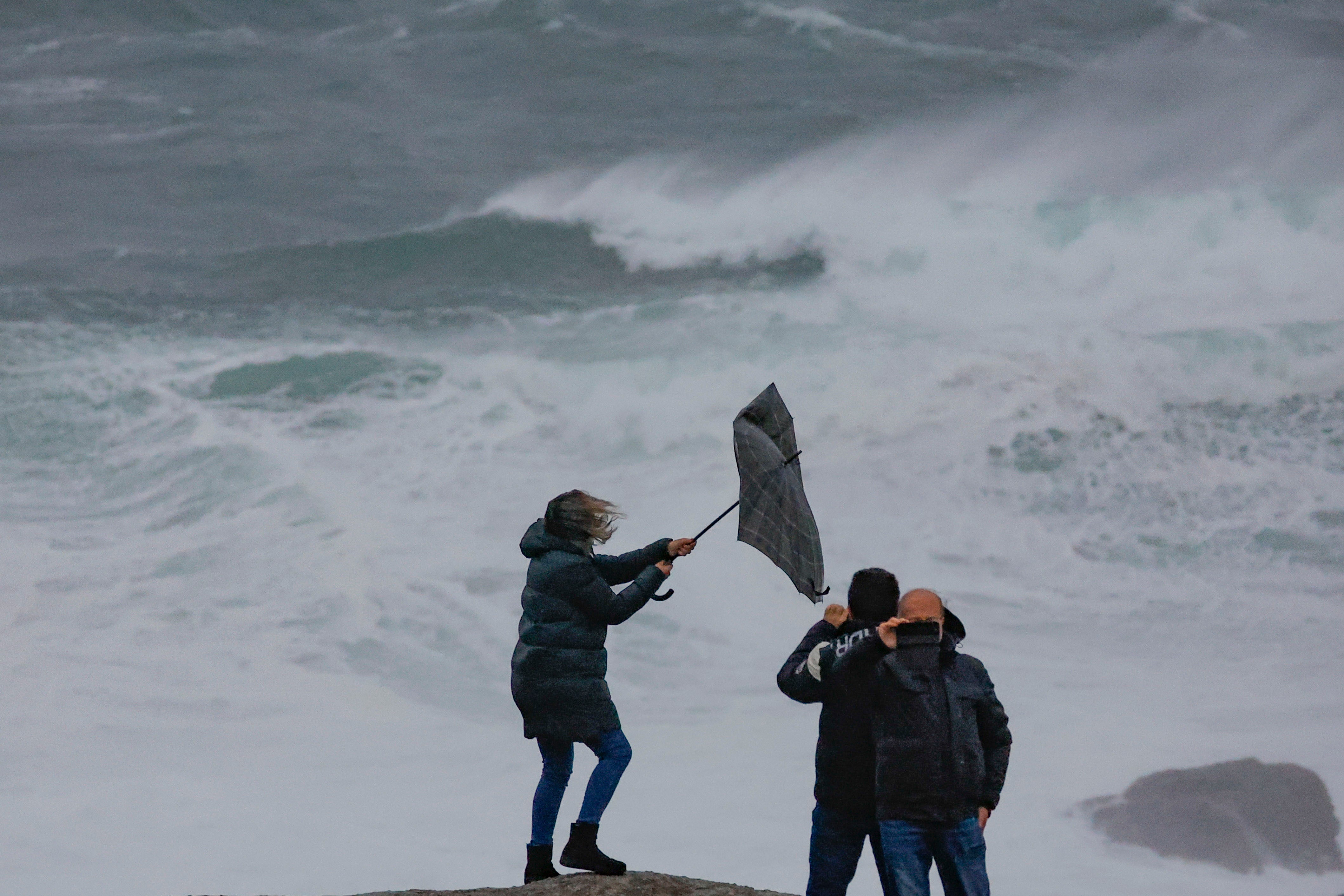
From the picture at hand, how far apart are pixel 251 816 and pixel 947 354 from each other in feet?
35.7

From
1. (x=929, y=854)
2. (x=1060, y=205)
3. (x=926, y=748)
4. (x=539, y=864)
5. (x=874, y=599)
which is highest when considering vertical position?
(x=1060, y=205)

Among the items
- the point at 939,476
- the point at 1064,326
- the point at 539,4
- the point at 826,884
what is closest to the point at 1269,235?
the point at 1064,326

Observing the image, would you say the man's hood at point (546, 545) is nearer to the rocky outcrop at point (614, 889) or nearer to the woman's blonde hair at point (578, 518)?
the woman's blonde hair at point (578, 518)

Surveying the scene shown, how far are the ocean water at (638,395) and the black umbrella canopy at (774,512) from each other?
563 cm

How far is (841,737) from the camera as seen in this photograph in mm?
4934

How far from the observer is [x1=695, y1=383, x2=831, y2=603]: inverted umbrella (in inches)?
195

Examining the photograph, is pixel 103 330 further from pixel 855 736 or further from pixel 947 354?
pixel 855 736

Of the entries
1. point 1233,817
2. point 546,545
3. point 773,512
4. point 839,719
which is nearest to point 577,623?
point 546,545

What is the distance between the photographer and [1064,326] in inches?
808

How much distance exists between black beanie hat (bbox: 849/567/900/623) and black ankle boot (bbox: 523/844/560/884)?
1353mm

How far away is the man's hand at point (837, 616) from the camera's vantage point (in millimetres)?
4812

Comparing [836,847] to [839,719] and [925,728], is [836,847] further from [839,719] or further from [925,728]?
[925,728]

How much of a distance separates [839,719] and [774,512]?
1.94 ft

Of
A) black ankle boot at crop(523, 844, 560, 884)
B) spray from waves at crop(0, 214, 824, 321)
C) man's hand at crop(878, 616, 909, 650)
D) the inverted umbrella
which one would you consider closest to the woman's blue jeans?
black ankle boot at crop(523, 844, 560, 884)
